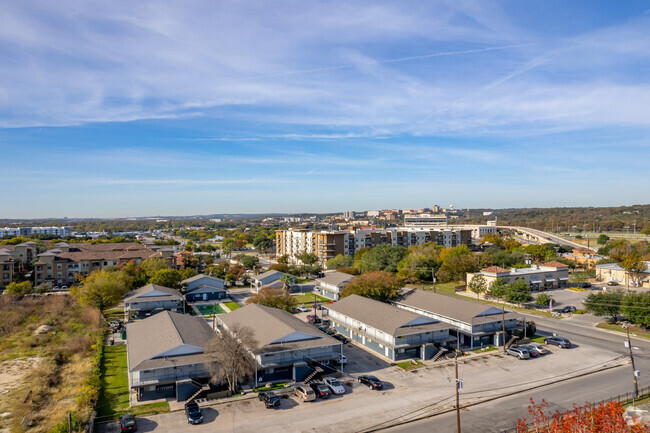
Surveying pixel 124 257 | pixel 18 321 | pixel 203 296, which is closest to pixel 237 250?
pixel 124 257

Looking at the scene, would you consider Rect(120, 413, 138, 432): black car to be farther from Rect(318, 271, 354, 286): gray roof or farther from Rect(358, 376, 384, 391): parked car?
Rect(318, 271, 354, 286): gray roof

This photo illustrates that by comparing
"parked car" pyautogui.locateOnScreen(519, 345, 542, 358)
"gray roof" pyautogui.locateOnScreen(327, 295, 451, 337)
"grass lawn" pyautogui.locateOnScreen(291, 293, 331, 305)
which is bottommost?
"grass lawn" pyautogui.locateOnScreen(291, 293, 331, 305)

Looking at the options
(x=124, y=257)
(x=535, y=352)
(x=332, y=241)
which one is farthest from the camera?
(x=332, y=241)

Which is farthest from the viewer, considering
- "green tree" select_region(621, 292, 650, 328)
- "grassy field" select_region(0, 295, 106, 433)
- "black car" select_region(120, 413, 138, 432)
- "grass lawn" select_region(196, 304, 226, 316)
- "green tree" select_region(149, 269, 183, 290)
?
"green tree" select_region(149, 269, 183, 290)

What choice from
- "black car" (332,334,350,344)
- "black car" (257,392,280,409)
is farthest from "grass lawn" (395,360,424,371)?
"black car" (257,392,280,409)

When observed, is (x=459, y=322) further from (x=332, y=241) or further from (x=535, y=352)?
(x=332, y=241)

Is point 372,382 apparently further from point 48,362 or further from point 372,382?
point 48,362

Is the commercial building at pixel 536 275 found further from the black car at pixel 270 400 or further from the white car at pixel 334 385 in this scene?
the black car at pixel 270 400
